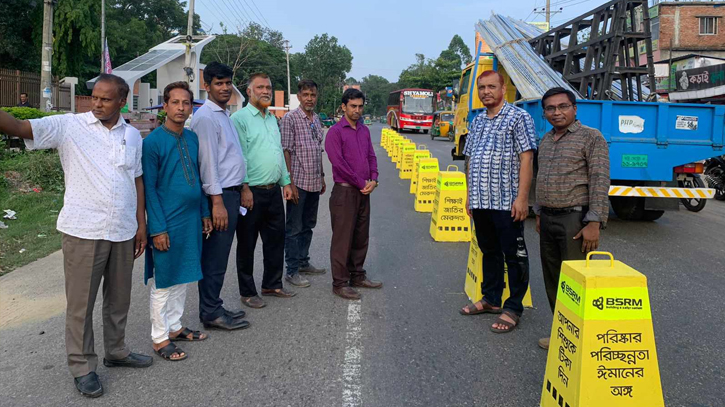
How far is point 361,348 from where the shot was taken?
150 inches

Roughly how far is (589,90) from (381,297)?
6.58m

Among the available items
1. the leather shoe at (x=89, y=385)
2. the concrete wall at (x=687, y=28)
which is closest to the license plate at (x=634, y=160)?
the leather shoe at (x=89, y=385)

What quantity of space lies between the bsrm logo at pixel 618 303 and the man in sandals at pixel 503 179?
1330 mm

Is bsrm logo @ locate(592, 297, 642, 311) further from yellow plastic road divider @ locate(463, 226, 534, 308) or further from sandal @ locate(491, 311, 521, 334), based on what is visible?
yellow plastic road divider @ locate(463, 226, 534, 308)

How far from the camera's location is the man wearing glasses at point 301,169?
204 inches

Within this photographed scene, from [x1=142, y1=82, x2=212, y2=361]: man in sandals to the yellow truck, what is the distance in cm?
741

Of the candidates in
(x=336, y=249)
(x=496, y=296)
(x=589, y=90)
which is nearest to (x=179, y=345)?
(x=336, y=249)

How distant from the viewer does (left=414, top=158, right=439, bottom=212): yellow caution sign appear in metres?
9.77

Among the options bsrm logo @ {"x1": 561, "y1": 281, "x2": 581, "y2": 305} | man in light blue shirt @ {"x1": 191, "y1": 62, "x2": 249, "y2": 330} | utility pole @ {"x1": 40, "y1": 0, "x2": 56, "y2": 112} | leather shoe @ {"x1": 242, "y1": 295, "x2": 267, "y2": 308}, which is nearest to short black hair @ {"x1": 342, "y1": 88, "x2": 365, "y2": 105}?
man in light blue shirt @ {"x1": 191, "y1": 62, "x2": 249, "y2": 330}

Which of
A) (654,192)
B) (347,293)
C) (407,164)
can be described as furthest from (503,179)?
(407,164)

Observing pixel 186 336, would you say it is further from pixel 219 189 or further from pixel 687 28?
pixel 687 28

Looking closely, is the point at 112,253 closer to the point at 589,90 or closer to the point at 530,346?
the point at 530,346

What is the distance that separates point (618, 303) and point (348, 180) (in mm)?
2736

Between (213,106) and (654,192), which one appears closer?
(213,106)
